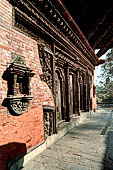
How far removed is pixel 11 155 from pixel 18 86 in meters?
1.37

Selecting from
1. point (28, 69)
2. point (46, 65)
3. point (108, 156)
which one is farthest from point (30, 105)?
Answer: point (108, 156)

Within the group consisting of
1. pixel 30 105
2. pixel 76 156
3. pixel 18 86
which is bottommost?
pixel 76 156

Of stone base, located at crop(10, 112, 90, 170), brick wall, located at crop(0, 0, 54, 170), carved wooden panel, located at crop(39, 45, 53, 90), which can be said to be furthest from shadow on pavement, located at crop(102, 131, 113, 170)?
carved wooden panel, located at crop(39, 45, 53, 90)

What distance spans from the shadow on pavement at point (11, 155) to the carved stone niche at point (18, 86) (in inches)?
24.1

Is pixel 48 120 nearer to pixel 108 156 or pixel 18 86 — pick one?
pixel 18 86

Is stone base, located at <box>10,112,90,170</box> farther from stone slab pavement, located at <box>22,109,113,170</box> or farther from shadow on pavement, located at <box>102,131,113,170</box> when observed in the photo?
shadow on pavement, located at <box>102,131,113,170</box>

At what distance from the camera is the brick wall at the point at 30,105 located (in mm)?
2229

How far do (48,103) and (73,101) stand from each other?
322 centimetres

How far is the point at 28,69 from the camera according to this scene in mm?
2666

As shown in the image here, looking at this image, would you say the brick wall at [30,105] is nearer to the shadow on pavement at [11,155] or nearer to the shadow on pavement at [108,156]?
the shadow on pavement at [11,155]

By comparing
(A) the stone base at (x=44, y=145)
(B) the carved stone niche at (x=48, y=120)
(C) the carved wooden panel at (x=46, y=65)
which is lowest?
(A) the stone base at (x=44, y=145)

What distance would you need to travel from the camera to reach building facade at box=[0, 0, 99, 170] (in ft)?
7.58

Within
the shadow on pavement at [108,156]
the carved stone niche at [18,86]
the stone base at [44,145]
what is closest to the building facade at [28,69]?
the carved stone niche at [18,86]

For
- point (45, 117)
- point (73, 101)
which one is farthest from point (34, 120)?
point (73, 101)
